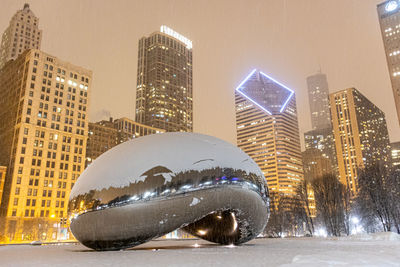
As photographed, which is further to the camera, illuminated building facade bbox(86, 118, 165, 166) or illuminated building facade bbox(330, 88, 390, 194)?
illuminated building facade bbox(330, 88, 390, 194)

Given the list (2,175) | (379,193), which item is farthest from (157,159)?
(2,175)

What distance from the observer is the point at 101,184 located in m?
14.1

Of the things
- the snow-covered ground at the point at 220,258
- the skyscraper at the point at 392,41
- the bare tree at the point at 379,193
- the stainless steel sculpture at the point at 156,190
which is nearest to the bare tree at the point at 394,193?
the bare tree at the point at 379,193

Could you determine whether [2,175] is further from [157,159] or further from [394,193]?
[157,159]

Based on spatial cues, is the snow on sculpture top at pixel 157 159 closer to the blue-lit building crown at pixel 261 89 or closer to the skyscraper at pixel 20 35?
the blue-lit building crown at pixel 261 89

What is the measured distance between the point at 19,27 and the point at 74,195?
185 m

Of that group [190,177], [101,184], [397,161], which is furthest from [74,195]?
[397,161]

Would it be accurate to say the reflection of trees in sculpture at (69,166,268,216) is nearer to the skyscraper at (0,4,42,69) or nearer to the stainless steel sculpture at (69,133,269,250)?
the stainless steel sculpture at (69,133,269,250)

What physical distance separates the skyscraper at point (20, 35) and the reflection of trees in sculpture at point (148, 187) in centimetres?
17529

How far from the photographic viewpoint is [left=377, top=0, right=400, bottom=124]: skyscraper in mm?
87750

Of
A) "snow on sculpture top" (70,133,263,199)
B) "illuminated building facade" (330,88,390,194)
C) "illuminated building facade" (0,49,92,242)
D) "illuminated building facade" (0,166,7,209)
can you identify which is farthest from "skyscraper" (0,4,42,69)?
"illuminated building facade" (330,88,390,194)

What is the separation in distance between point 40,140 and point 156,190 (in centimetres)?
9808

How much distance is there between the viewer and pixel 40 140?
99938 millimetres

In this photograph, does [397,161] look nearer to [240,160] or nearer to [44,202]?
[44,202]
